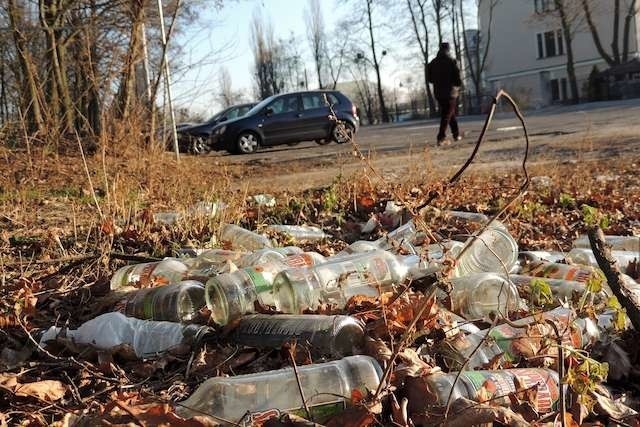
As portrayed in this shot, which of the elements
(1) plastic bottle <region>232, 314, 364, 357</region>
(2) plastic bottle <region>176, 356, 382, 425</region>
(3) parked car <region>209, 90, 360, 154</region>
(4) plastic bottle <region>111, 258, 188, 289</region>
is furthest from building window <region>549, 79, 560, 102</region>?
(2) plastic bottle <region>176, 356, 382, 425</region>


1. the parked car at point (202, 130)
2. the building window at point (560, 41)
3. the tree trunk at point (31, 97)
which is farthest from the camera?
the building window at point (560, 41)

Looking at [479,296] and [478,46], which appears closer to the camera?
[479,296]

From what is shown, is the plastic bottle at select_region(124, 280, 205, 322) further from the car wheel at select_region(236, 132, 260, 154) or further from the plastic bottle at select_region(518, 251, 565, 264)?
the car wheel at select_region(236, 132, 260, 154)

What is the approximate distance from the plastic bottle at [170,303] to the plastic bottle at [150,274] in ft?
1.12

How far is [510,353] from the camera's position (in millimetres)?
2479

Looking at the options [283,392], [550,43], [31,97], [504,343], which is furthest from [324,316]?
[550,43]

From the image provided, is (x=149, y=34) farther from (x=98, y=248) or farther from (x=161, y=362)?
(x=161, y=362)

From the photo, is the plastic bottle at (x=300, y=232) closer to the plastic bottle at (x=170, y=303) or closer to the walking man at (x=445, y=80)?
the plastic bottle at (x=170, y=303)

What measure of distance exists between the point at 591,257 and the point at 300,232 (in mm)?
1911

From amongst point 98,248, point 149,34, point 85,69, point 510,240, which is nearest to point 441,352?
point 510,240

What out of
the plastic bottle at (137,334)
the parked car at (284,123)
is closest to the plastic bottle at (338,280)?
the plastic bottle at (137,334)

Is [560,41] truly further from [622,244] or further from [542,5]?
[622,244]

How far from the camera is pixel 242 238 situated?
176 inches

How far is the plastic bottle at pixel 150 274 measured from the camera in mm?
3443
